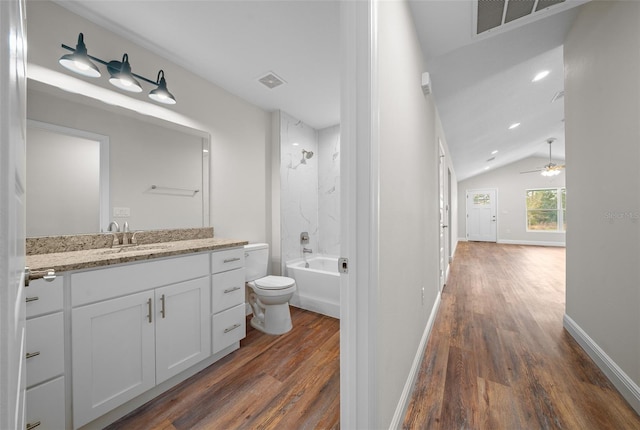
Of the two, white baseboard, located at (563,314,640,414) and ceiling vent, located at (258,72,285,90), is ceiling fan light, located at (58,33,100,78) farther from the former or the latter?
white baseboard, located at (563,314,640,414)

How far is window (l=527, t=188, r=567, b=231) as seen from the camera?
8062mm

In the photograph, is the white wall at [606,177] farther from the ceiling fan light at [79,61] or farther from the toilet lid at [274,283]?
the ceiling fan light at [79,61]

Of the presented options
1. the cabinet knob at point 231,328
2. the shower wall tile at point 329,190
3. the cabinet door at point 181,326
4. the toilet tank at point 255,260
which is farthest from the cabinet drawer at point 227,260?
the shower wall tile at point 329,190

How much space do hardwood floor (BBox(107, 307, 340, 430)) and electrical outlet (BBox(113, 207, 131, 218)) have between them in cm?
125

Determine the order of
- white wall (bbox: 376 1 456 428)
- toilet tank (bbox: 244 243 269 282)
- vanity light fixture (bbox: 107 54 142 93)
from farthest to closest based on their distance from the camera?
1. toilet tank (bbox: 244 243 269 282)
2. vanity light fixture (bbox: 107 54 142 93)
3. white wall (bbox: 376 1 456 428)

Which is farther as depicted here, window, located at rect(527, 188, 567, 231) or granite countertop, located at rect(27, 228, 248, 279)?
window, located at rect(527, 188, 567, 231)

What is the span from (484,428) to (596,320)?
132 cm

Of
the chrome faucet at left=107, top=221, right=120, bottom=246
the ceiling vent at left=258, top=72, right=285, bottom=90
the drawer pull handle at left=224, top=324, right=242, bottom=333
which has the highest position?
the ceiling vent at left=258, top=72, right=285, bottom=90

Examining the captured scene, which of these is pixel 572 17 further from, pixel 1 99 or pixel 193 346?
pixel 193 346

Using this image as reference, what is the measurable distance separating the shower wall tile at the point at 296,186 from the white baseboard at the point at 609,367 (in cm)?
279

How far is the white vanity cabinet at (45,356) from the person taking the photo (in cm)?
107

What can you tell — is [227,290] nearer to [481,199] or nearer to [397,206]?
[397,206]

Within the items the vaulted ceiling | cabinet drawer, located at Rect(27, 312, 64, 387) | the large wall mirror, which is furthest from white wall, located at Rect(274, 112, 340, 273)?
cabinet drawer, located at Rect(27, 312, 64, 387)

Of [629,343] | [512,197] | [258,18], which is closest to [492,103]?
[629,343]
